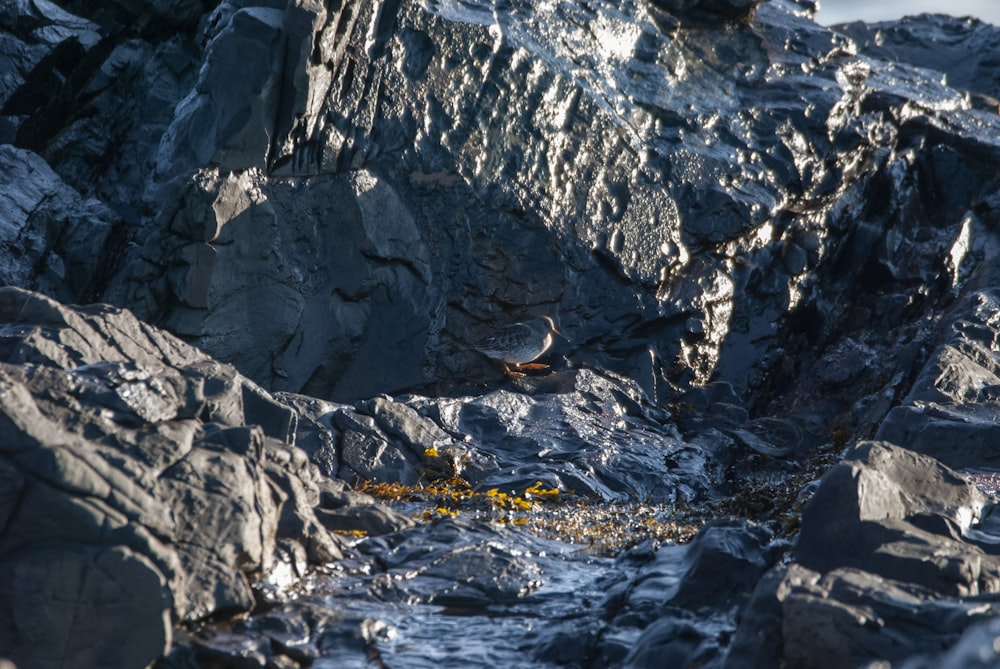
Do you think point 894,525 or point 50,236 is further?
point 50,236

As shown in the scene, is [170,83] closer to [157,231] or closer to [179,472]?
[157,231]

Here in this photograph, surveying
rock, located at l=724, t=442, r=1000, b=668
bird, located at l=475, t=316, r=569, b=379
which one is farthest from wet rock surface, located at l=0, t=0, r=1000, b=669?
bird, located at l=475, t=316, r=569, b=379

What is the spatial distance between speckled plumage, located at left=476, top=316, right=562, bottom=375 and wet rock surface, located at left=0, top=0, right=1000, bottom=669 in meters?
0.33

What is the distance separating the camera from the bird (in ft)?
43.5

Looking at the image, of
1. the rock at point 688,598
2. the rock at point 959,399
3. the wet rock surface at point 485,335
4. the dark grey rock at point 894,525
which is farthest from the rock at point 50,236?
the dark grey rock at point 894,525

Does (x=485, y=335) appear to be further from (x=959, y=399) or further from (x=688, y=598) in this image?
(x=688, y=598)

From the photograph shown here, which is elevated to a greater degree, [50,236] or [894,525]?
[894,525]

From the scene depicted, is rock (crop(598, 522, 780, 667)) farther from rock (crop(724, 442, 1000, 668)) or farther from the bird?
the bird

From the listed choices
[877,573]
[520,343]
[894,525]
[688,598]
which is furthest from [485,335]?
[877,573]

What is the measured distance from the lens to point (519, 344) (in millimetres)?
13258

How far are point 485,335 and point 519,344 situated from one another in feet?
2.88

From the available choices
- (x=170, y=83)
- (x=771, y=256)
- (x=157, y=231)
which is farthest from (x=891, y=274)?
(x=170, y=83)

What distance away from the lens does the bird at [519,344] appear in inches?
522

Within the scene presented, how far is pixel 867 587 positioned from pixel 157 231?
10.2 metres
